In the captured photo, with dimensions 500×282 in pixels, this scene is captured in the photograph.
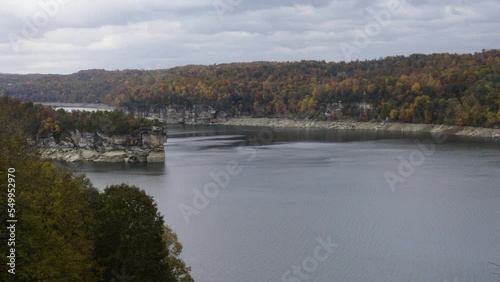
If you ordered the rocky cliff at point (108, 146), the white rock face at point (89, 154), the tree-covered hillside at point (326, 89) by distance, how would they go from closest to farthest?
1. the white rock face at point (89, 154)
2. the rocky cliff at point (108, 146)
3. the tree-covered hillside at point (326, 89)

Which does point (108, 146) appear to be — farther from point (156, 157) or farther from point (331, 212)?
point (331, 212)

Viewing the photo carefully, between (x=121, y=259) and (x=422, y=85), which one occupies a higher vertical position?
(x=422, y=85)

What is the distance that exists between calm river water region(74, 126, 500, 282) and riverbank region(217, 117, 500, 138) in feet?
57.1

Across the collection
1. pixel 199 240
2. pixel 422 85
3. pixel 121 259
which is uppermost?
pixel 422 85

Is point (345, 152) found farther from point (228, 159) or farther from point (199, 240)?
point (199, 240)

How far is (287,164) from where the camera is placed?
152 ft

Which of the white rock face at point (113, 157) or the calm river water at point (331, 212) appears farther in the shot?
the white rock face at point (113, 157)

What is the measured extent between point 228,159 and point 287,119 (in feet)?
182

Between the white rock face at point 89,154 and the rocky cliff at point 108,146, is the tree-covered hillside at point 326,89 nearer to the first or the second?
the rocky cliff at point 108,146

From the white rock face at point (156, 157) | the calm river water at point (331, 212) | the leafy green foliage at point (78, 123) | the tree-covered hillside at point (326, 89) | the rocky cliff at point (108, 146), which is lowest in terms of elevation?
the calm river water at point (331, 212)

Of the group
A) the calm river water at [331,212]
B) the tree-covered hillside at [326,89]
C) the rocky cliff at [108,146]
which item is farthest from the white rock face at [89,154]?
the tree-covered hillside at [326,89]

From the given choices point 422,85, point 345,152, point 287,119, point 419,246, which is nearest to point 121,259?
point 419,246

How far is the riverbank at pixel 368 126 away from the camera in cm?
6994

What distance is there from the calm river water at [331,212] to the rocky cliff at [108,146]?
89.9 inches
